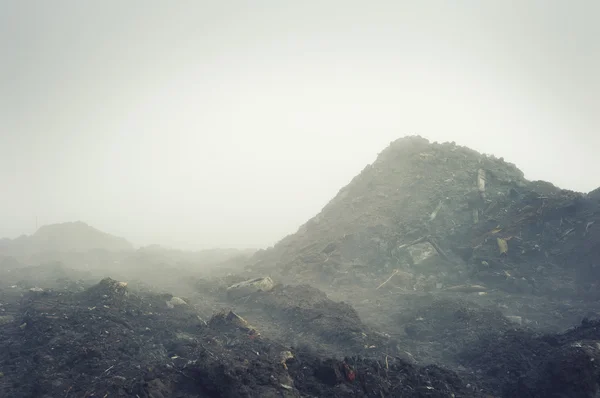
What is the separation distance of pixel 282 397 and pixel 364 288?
11240 mm

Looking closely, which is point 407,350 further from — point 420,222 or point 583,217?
point 583,217

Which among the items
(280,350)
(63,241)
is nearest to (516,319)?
(280,350)

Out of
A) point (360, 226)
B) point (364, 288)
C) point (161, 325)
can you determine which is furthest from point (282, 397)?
point (360, 226)

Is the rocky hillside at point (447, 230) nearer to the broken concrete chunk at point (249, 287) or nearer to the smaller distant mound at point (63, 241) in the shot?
the broken concrete chunk at point (249, 287)

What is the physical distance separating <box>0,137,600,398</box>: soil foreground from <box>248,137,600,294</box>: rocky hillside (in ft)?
0.27

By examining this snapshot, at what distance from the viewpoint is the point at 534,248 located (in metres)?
15.3

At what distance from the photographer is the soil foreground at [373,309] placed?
651 cm

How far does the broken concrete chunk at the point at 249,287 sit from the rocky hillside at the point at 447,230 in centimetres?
340

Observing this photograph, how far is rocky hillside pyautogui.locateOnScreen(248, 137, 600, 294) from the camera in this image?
14961 mm

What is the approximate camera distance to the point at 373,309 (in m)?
13.7

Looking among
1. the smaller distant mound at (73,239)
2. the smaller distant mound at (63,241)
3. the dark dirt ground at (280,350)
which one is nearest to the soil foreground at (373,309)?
the dark dirt ground at (280,350)

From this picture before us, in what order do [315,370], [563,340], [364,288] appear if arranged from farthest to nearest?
1. [364,288]
2. [563,340]
3. [315,370]

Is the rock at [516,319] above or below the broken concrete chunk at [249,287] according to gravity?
below

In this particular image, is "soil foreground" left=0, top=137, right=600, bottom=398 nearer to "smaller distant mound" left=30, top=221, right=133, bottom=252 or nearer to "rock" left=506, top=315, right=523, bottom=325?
"rock" left=506, top=315, right=523, bottom=325
